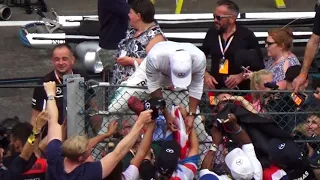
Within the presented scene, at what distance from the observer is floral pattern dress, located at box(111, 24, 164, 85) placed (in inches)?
263

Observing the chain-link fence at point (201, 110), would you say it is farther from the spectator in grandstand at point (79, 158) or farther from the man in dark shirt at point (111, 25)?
the man in dark shirt at point (111, 25)

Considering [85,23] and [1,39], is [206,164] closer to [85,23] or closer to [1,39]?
[85,23]

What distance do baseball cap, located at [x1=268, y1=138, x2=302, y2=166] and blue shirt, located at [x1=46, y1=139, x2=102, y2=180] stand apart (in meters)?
1.38

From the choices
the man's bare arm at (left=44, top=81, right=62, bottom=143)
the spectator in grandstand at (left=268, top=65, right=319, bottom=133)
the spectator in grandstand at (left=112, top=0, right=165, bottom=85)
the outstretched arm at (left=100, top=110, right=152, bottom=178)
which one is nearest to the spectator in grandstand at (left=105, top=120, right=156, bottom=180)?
the outstretched arm at (left=100, top=110, right=152, bottom=178)

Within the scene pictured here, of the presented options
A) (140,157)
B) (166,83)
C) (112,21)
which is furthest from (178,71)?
(112,21)

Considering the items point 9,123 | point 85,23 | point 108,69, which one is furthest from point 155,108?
point 85,23

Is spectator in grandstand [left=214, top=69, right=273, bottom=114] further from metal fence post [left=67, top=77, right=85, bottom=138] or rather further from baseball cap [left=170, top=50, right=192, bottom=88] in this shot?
metal fence post [left=67, top=77, right=85, bottom=138]

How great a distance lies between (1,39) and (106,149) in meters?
7.18

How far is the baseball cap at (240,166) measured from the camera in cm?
538

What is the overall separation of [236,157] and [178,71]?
79 cm

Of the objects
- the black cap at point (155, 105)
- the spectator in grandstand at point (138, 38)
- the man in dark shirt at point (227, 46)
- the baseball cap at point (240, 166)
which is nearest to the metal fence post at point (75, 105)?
the black cap at point (155, 105)

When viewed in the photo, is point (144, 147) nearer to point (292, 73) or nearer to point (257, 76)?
point (257, 76)

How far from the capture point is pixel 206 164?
5781 millimetres

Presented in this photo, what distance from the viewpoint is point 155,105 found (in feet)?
18.3
